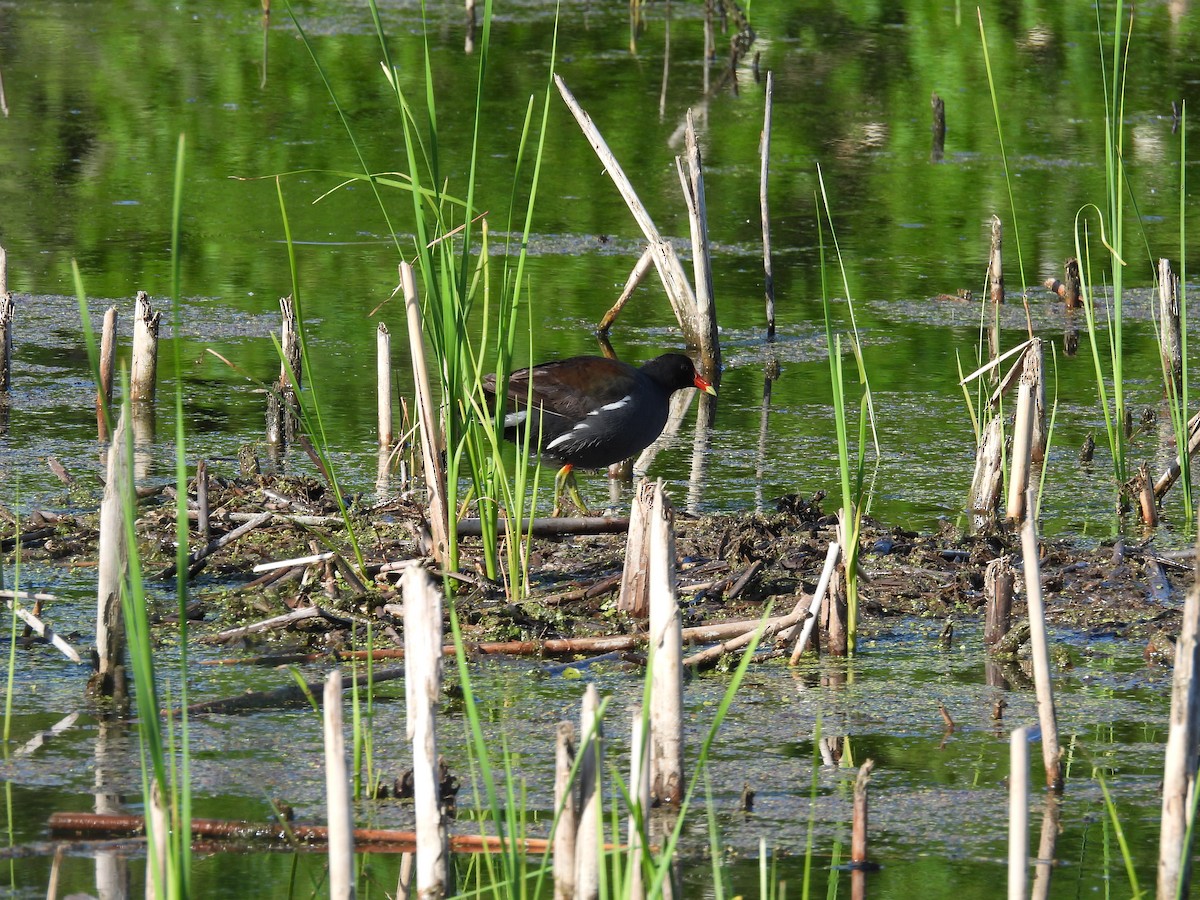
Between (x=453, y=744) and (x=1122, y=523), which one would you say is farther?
(x=1122, y=523)

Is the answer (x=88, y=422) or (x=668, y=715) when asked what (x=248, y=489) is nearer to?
(x=88, y=422)

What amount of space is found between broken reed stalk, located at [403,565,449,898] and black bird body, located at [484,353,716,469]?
2964mm

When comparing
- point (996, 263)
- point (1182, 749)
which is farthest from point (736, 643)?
point (996, 263)

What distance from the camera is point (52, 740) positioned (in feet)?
13.0

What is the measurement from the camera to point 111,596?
13.4 ft

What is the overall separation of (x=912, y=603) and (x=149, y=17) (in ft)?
40.1

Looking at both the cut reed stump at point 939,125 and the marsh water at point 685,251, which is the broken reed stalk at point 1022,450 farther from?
the cut reed stump at point 939,125

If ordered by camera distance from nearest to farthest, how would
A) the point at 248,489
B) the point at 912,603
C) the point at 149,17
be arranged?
the point at 912,603 < the point at 248,489 < the point at 149,17

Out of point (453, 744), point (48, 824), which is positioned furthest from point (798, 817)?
point (48, 824)

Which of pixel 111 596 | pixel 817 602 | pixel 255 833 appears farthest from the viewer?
pixel 817 602

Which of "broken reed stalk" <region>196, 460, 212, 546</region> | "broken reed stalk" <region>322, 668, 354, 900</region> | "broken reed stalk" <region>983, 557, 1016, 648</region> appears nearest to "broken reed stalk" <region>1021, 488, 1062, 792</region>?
"broken reed stalk" <region>983, 557, 1016, 648</region>

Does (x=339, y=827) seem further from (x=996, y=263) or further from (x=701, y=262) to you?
(x=996, y=263)

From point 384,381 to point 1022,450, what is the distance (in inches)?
91.2

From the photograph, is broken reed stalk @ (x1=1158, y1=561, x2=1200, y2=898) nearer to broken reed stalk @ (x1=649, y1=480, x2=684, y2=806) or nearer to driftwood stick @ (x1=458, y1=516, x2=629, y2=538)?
broken reed stalk @ (x1=649, y1=480, x2=684, y2=806)
